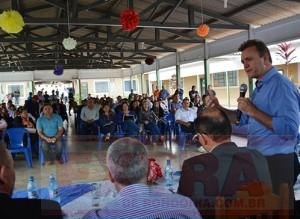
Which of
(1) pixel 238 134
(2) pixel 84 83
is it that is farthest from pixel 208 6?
(2) pixel 84 83

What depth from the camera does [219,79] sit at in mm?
19266

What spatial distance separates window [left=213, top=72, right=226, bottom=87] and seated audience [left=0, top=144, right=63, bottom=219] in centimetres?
1769

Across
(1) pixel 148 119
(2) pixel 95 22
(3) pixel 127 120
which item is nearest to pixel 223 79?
(1) pixel 148 119

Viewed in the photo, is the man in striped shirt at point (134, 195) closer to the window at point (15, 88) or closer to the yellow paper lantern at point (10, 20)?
the yellow paper lantern at point (10, 20)

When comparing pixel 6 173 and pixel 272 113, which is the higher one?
pixel 272 113

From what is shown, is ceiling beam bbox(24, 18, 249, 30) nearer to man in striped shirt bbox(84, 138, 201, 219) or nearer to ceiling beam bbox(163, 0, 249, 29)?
ceiling beam bbox(163, 0, 249, 29)

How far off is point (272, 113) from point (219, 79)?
1767 cm

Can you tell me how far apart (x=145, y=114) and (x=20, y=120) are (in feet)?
8.97

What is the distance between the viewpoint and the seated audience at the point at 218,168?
5.68 feet

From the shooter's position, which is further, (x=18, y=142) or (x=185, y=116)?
(x=185, y=116)

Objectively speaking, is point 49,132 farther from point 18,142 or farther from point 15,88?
point 15,88

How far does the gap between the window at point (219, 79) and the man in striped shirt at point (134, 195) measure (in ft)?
58.0

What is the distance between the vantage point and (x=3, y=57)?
19.3 metres

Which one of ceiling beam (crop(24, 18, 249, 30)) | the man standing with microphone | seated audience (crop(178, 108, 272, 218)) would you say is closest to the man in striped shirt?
seated audience (crop(178, 108, 272, 218))
